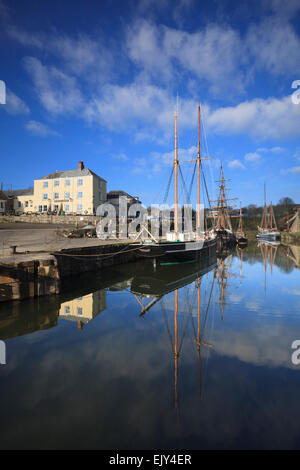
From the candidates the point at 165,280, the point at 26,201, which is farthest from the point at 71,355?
the point at 26,201

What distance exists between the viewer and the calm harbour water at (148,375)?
3.41 metres

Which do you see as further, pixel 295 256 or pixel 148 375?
pixel 295 256

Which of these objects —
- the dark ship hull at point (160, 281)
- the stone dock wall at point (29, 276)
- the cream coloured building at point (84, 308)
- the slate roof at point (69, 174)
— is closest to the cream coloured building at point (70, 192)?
the slate roof at point (69, 174)

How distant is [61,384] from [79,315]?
4.11 metres

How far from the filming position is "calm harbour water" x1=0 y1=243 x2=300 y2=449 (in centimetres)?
341

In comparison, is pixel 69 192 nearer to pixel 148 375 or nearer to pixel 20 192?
pixel 20 192

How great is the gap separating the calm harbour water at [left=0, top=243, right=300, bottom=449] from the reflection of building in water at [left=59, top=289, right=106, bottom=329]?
4cm

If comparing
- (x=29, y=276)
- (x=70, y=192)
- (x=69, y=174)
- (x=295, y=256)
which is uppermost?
(x=69, y=174)

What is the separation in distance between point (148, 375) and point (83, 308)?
5.24 m

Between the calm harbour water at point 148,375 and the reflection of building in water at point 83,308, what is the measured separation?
4 centimetres

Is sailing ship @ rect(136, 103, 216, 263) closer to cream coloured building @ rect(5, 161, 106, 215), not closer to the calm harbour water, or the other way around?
the calm harbour water

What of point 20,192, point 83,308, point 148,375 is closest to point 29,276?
point 83,308

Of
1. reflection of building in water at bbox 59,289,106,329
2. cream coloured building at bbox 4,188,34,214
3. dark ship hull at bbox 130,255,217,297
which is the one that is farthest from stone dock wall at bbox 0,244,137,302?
cream coloured building at bbox 4,188,34,214

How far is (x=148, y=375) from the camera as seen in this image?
489cm
